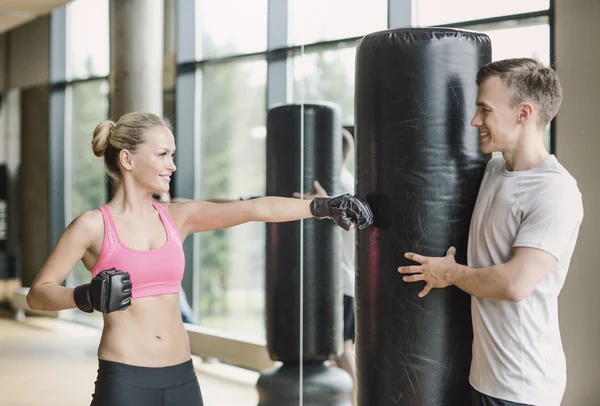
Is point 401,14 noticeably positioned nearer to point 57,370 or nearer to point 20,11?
point 20,11

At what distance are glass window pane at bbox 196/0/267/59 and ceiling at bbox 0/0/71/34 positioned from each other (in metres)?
0.62

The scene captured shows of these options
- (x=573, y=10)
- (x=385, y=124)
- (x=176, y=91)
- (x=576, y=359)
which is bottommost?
(x=576, y=359)

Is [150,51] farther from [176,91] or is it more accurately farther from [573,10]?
[573,10]

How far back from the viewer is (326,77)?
276 cm

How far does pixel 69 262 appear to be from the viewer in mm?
1885

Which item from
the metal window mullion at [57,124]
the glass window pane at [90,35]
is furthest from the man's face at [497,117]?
the metal window mullion at [57,124]

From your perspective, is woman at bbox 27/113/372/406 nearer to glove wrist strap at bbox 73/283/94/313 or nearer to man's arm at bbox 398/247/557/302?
glove wrist strap at bbox 73/283/94/313

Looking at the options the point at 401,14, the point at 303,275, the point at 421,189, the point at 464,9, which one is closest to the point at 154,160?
the point at 421,189

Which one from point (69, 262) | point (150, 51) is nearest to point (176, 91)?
point (150, 51)

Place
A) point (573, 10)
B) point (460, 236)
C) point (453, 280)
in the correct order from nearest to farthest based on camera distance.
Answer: point (453, 280) < point (460, 236) < point (573, 10)

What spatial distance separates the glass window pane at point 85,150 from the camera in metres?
2.81

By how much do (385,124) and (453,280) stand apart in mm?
479

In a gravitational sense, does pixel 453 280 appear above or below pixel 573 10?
below

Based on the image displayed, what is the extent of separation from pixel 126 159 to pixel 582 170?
1.65m
